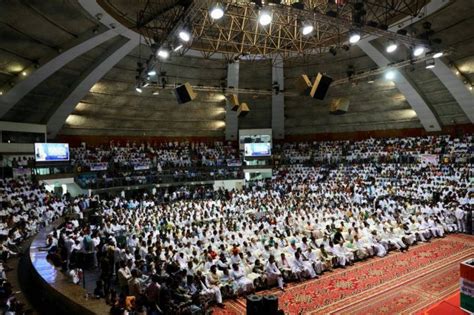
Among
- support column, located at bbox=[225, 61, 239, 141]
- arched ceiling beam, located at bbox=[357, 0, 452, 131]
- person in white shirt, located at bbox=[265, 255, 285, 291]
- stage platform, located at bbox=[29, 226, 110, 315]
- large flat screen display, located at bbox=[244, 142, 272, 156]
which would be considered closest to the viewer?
stage platform, located at bbox=[29, 226, 110, 315]

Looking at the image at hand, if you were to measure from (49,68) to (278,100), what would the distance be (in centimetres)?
1661

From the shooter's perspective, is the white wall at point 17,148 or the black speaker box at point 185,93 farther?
the white wall at point 17,148

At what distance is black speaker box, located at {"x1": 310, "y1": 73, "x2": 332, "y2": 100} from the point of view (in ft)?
40.4

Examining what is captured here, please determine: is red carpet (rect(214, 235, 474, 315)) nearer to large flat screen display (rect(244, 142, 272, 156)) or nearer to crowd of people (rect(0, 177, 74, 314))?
crowd of people (rect(0, 177, 74, 314))

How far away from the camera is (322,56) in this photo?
901 inches

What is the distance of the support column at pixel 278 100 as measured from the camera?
24.2 meters

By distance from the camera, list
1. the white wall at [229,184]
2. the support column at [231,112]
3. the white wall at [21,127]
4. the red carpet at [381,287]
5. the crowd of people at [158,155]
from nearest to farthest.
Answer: the red carpet at [381,287] < the white wall at [21,127] < the support column at [231,112] < the crowd of people at [158,155] < the white wall at [229,184]

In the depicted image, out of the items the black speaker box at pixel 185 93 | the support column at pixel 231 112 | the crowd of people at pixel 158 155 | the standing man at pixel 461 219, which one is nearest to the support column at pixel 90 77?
the crowd of people at pixel 158 155

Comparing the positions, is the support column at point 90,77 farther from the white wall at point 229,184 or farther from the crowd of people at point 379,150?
the crowd of people at point 379,150

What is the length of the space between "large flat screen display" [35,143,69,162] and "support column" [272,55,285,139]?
14.6m

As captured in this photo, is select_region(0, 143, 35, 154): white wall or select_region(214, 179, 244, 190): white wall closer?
select_region(0, 143, 35, 154): white wall

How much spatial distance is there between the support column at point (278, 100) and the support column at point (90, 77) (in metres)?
10.0

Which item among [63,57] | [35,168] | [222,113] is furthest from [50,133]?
[222,113]

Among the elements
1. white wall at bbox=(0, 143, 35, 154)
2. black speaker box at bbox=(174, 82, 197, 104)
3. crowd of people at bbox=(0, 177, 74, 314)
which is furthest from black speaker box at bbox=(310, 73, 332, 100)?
white wall at bbox=(0, 143, 35, 154)
